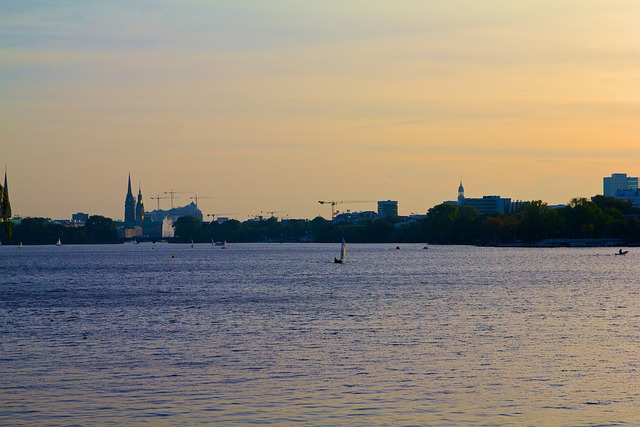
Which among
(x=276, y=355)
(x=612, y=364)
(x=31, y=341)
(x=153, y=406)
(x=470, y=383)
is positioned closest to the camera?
(x=153, y=406)

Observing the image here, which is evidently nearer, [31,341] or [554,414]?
[554,414]

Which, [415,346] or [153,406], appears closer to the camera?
[153,406]

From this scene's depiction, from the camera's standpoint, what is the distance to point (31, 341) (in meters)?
46.8

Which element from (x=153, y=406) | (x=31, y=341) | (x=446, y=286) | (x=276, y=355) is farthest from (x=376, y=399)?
(x=446, y=286)

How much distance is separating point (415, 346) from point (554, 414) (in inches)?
590

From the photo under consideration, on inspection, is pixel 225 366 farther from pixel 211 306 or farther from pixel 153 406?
pixel 211 306

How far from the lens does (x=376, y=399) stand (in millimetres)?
30781

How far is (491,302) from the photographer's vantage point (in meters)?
70.4

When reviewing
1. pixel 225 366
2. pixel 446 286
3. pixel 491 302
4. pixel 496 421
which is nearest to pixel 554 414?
pixel 496 421

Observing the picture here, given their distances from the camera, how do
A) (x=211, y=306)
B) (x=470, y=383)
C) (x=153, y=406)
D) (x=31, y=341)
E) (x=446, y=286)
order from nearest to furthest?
(x=153, y=406)
(x=470, y=383)
(x=31, y=341)
(x=211, y=306)
(x=446, y=286)

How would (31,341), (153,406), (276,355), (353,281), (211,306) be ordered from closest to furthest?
(153,406), (276,355), (31,341), (211,306), (353,281)

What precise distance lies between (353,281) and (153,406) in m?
76.9

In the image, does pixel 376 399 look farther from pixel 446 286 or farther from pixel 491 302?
pixel 446 286

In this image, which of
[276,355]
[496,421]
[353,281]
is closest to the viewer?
[496,421]
